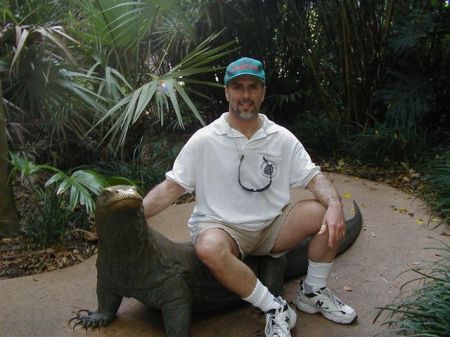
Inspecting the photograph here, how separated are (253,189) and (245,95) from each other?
1.60 ft

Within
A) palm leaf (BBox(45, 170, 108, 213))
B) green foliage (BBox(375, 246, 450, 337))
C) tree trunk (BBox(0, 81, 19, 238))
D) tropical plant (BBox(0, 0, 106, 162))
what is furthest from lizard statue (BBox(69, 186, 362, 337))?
tropical plant (BBox(0, 0, 106, 162))

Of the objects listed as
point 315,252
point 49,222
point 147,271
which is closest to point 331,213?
point 315,252

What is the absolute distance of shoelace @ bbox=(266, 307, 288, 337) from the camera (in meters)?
2.63

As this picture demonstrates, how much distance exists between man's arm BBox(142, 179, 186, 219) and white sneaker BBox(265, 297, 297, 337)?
0.74 meters

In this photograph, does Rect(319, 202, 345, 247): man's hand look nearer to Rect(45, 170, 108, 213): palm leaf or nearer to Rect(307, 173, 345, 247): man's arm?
Rect(307, 173, 345, 247): man's arm

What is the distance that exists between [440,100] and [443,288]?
170 inches

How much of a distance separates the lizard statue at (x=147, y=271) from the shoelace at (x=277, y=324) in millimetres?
331

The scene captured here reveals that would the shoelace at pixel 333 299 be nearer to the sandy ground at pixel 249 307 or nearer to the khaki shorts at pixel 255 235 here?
the sandy ground at pixel 249 307

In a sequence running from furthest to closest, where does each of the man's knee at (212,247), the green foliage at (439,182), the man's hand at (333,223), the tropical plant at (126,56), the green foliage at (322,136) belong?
1. the green foliage at (322,136)
2. the green foliage at (439,182)
3. the tropical plant at (126,56)
4. the man's hand at (333,223)
5. the man's knee at (212,247)

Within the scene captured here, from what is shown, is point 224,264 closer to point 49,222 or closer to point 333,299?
point 333,299

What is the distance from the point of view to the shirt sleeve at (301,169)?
2.94m

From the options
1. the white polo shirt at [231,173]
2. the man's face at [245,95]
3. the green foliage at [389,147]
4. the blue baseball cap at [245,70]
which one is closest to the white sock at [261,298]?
the white polo shirt at [231,173]

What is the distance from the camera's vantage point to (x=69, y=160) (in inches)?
Result: 225

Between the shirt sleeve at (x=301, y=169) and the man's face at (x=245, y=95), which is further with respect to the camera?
the shirt sleeve at (x=301, y=169)
